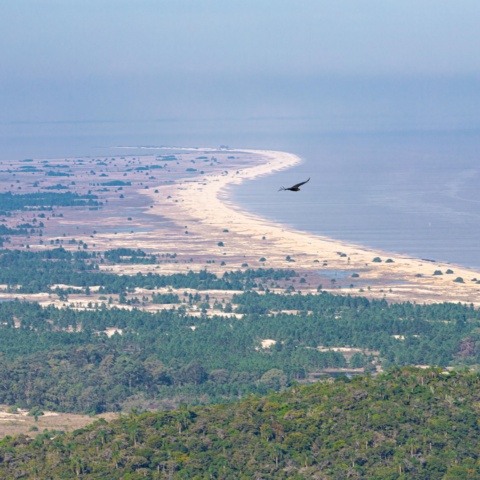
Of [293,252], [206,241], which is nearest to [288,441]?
[293,252]

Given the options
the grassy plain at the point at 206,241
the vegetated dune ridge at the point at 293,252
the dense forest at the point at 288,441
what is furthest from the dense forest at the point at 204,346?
the dense forest at the point at 288,441

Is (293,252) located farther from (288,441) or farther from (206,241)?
(288,441)

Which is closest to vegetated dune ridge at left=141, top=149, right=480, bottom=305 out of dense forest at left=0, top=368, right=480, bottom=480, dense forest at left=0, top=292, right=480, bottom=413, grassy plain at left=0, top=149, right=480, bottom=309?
grassy plain at left=0, top=149, right=480, bottom=309

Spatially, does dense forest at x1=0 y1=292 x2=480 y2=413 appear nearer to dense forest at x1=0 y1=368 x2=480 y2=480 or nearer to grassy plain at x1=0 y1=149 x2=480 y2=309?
grassy plain at x1=0 y1=149 x2=480 y2=309

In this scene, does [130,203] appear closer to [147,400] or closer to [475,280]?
[475,280]

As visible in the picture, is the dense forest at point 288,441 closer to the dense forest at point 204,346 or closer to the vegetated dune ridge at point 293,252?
the dense forest at point 204,346

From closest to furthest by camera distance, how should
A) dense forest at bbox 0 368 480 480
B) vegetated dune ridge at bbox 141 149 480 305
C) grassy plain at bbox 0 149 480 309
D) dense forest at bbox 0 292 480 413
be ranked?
dense forest at bbox 0 368 480 480, dense forest at bbox 0 292 480 413, vegetated dune ridge at bbox 141 149 480 305, grassy plain at bbox 0 149 480 309

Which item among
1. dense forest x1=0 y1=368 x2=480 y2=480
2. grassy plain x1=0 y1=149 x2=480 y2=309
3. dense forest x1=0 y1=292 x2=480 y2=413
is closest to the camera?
dense forest x1=0 y1=368 x2=480 y2=480

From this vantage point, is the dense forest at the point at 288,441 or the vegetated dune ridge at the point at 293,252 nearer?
the dense forest at the point at 288,441
